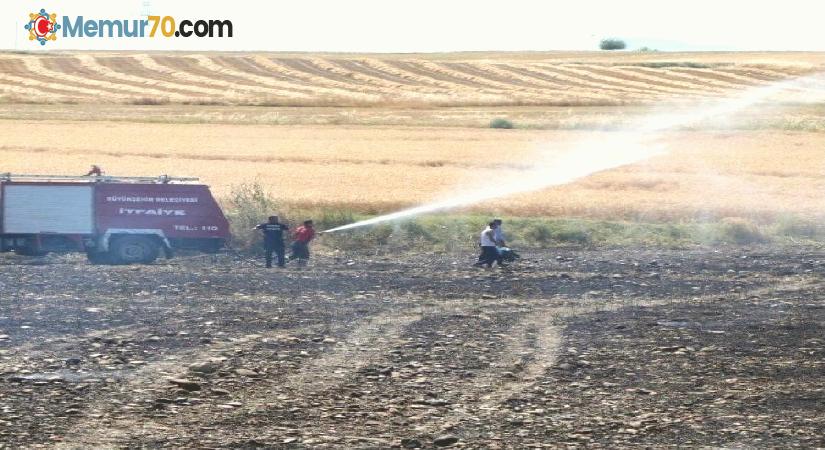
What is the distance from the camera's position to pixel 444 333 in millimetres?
19328

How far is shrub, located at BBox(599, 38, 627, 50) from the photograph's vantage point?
146 meters

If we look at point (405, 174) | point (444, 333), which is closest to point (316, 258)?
point (444, 333)

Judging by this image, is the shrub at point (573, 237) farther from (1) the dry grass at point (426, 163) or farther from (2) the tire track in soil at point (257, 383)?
(2) the tire track in soil at point (257, 383)

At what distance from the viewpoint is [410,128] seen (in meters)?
62.3

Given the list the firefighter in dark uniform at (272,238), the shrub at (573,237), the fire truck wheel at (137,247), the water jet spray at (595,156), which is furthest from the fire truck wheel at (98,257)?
the shrub at (573,237)

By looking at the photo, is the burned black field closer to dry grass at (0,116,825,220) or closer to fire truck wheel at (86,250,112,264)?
fire truck wheel at (86,250,112,264)

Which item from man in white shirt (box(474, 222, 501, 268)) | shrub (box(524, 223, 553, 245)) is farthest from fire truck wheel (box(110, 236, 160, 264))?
shrub (box(524, 223, 553, 245))

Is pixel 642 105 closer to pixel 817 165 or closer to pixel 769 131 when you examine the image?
pixel 769 131

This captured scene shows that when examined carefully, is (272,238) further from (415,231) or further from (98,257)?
(415,231)

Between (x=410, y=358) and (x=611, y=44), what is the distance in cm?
13368

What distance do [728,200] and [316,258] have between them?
1499 cm

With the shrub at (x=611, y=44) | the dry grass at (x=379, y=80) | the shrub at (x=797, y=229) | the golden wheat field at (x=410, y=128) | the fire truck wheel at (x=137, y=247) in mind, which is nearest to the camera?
the fire truck wheel at (x=137, y=247)

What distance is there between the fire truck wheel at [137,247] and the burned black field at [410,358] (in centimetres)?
191

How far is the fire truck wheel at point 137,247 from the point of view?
97.5 feet
